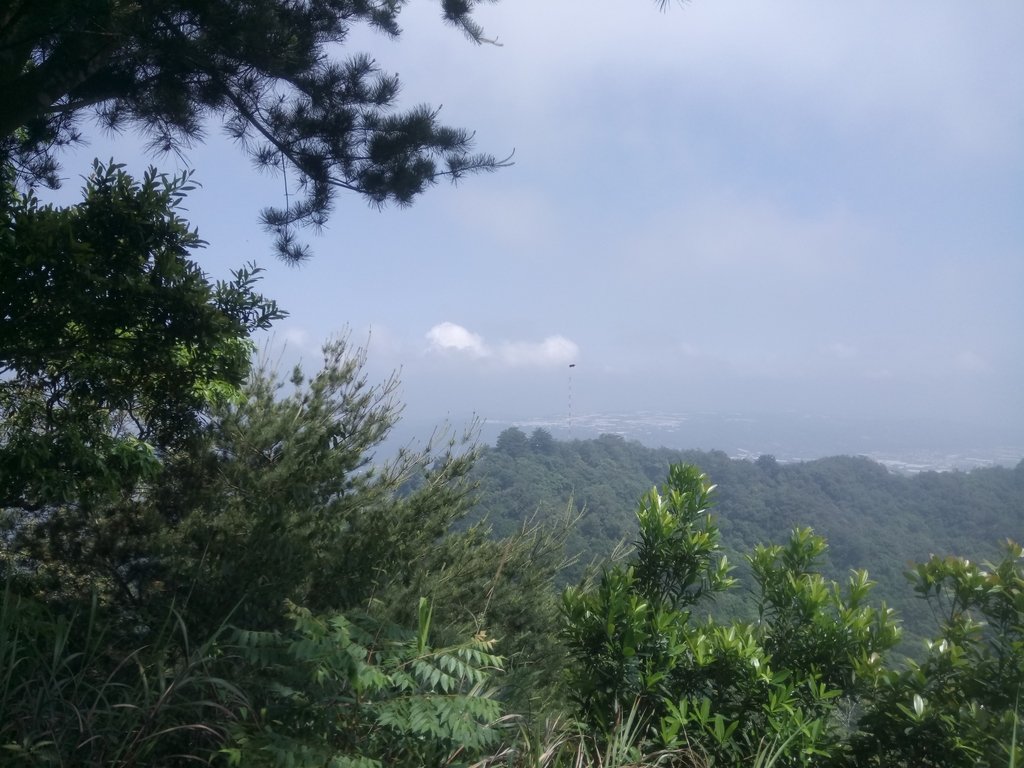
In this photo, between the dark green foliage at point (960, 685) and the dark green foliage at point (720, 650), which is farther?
the dark green foliage at point (720, 650)

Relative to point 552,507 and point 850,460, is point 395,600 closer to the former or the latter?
point 552,507

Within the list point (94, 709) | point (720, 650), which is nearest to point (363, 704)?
point (94, 709)

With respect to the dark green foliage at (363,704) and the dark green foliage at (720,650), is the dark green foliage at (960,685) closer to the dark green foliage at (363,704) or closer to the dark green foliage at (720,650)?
the dark green foliage at (720,650)

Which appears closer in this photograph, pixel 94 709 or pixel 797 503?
pixel 94 709

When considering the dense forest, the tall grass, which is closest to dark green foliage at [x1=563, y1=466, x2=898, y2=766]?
the dense forest

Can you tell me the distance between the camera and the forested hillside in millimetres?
5055

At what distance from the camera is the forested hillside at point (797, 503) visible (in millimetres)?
5055

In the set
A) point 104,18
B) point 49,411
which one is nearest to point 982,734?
point 49,411

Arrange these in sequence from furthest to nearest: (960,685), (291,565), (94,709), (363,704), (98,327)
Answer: (291,565), (98,327), (960,685), (94,709), (363,704)

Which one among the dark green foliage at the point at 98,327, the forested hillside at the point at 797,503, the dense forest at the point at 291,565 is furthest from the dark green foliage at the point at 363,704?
the forested hillside at the point at 797,503

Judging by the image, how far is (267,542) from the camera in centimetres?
554

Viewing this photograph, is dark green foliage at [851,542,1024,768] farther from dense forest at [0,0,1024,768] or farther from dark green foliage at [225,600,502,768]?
dark green foliage at [225,600,502,768]

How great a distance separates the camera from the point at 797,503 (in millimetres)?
7871

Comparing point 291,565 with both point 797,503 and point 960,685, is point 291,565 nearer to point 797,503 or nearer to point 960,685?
point 960,685
